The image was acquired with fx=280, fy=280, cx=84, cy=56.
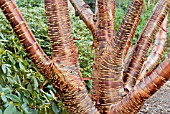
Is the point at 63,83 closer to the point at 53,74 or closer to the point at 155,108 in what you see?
the point at 53,74

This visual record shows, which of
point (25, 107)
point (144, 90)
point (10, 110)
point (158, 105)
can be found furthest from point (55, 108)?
point (158, 105)

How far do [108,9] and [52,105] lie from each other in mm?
412

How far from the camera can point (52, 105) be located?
106 cm

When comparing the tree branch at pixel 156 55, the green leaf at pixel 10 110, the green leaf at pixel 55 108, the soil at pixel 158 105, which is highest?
the green leaf at pixel 10 110

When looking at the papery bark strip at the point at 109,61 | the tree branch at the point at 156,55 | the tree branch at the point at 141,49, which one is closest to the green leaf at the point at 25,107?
the papery bark strip at the point at 109,61

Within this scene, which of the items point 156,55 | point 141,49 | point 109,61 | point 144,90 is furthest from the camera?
point 156,55

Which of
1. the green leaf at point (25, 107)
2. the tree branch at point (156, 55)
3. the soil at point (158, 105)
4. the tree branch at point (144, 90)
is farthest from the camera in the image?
the soil at point (158, 105)

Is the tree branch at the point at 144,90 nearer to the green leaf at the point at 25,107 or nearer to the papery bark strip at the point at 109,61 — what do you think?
the papery bark strip at the point at 109,61

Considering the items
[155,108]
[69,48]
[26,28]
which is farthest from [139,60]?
[155,108]

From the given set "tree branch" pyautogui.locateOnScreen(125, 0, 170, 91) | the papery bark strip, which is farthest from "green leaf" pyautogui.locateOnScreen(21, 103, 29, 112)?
"tree branch" pyautogui.locateOnScreen(125, 0, 170, 91)

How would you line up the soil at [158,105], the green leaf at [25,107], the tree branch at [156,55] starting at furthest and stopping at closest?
the soil at [158,105], the tree branch at [156,55], the green leaf at [25,107]

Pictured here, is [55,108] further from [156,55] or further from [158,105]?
[158,105]

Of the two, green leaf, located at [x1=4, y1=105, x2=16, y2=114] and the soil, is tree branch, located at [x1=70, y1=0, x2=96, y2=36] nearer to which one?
green leaf, located at [x1=4, y1=105, x2=16, y2=114]

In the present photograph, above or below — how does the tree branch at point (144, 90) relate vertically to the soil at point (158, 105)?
above
